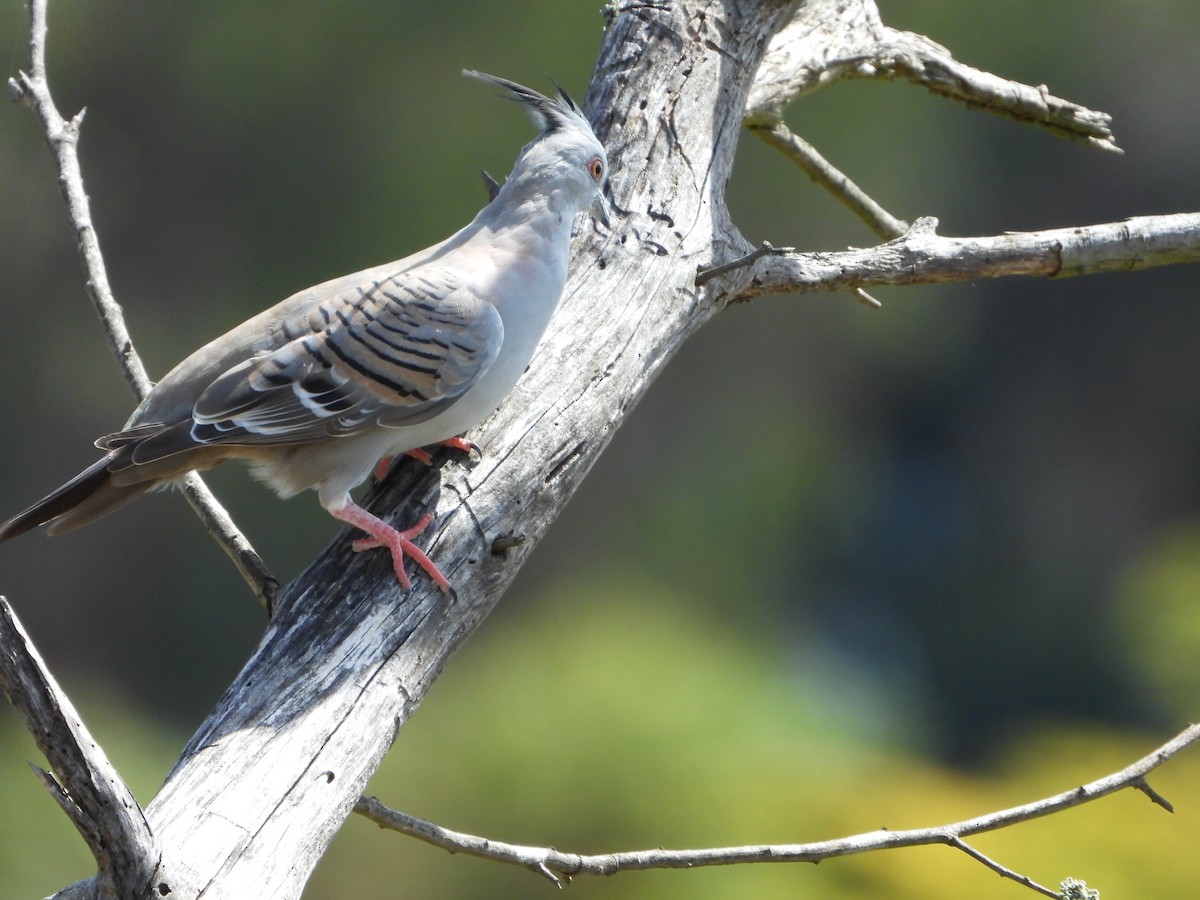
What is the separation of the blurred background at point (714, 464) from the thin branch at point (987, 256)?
9.34 ft

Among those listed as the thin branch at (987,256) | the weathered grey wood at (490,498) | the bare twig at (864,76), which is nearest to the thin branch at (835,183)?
the bare twig at (864,76)

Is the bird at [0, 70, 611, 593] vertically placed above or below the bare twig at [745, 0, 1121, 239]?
below

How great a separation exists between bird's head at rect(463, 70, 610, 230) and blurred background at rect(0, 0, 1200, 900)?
296 cm

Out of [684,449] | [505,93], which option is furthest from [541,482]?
[684,449]

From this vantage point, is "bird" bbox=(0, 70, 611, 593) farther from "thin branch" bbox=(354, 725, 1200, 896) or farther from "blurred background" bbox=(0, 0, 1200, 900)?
"blurred background" bbox=(0, 0, 1200, 900)

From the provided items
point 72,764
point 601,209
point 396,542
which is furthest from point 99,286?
point 72,764

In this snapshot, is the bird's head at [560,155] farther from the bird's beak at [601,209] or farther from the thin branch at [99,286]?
the thin branch at [99,286]

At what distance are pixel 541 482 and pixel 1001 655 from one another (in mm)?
7894

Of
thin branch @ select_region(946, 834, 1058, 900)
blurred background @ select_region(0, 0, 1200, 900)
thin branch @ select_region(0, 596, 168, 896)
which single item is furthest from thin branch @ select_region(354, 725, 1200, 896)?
blurred background @ select_region(0, 0, 1200, 900)

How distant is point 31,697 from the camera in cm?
88

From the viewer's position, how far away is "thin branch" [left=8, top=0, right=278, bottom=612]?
5.21ft

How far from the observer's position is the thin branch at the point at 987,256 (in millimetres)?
1871

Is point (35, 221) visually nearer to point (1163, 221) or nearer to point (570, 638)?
point (570, 638)

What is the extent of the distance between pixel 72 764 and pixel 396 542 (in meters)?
0.63
